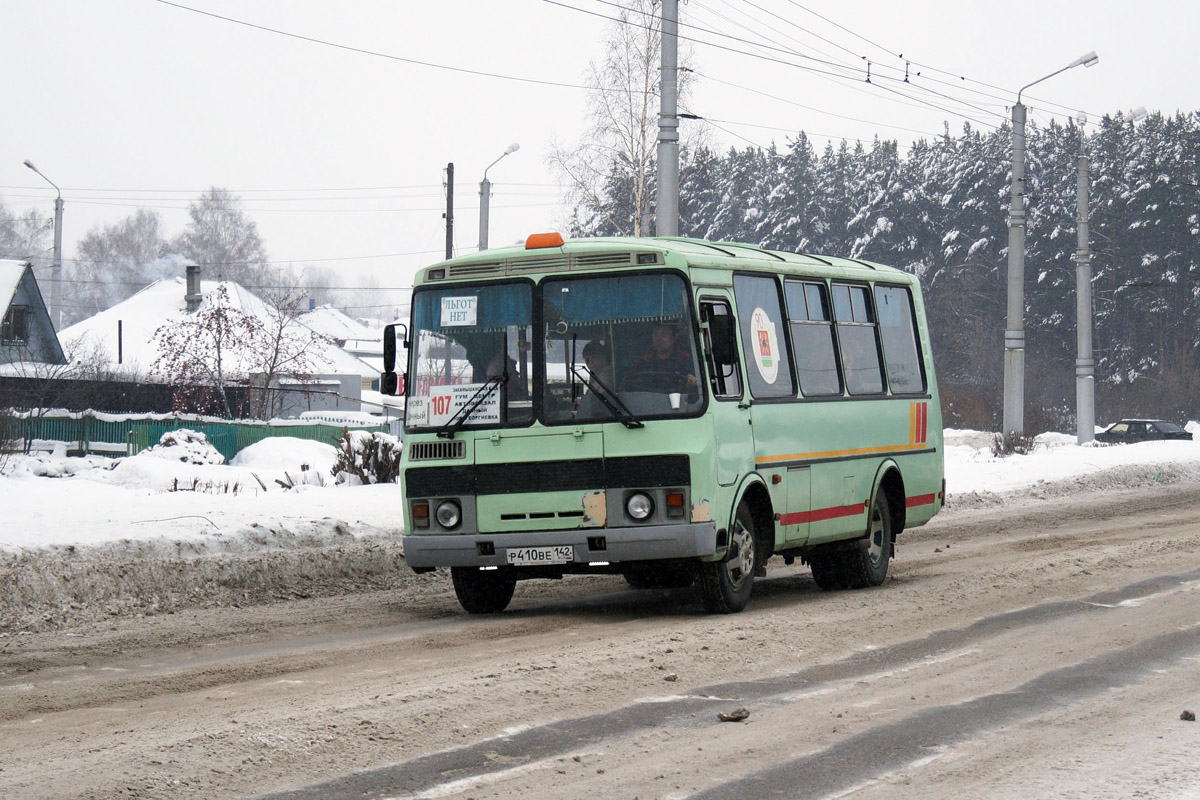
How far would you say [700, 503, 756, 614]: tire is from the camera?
10656 millimetres

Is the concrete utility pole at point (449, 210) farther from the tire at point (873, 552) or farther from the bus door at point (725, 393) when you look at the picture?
the bus door at point (725, 393)

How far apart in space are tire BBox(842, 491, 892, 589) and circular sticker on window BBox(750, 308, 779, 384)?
2.07 metres

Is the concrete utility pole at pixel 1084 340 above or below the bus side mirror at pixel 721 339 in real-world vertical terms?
above

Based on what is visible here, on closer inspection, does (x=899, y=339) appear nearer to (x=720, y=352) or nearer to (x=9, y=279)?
(x=720, y=352)

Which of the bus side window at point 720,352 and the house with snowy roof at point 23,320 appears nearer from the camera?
the bus side window at point 720,352

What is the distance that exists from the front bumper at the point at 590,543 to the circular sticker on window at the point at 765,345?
1736 millimetres

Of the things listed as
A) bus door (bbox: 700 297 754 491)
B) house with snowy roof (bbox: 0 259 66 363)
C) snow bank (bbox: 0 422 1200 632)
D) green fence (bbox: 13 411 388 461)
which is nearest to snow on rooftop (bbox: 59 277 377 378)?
house with snowy roof (bbox: 0 259 66 363)

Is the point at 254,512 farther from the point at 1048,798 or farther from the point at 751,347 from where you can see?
the point at 1048,798

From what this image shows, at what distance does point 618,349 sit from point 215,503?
6079 mm

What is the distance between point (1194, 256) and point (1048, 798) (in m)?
74.6

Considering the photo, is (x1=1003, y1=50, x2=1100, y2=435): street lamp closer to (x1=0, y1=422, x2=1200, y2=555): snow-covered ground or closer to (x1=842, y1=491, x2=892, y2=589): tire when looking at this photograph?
(x1=0, y1=422, x2=1200, y2=555): snow-covered ground

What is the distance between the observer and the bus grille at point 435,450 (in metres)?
10.7

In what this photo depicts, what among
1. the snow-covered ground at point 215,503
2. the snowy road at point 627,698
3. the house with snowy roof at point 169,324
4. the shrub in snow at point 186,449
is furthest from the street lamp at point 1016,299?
the house with snowy roof at point 169,324

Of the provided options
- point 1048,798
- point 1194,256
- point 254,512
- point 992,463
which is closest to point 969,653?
point 1048,798
